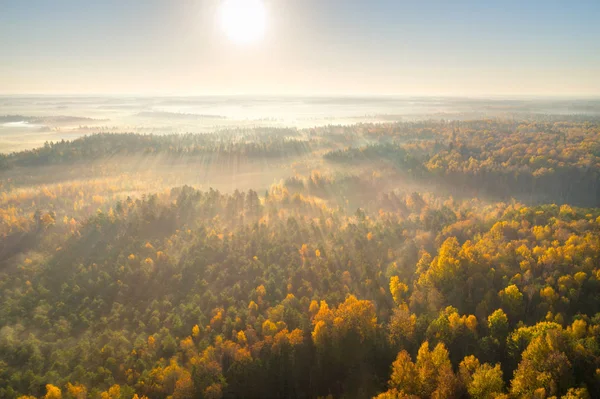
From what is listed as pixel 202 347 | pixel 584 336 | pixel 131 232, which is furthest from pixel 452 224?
pixel 131 232

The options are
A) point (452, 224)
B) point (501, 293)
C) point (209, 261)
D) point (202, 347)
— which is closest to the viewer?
point (202, 347)

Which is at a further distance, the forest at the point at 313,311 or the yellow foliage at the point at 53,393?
the yellow foliage at the point at 53,393

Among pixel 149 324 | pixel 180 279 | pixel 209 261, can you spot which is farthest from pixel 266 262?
pixel 149 324

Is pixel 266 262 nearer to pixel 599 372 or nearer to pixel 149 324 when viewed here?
pixel 149 324

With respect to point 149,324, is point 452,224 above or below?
above

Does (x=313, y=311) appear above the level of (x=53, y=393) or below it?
above

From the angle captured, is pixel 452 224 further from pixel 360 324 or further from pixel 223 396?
pixel 223 396

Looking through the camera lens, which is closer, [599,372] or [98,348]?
[599,372]

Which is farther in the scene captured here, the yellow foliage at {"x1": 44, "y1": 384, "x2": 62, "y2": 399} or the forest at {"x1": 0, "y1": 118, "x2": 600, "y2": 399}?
the yellow foliage at {"x1": 44, "y1": 384, "x2": 62, "y2": 399}

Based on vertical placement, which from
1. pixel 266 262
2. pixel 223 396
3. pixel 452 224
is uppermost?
pixel 452 224

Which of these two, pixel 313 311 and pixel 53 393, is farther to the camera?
pixel 313 311

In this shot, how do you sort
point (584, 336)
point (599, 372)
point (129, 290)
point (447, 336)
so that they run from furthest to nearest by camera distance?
point (129, 290)
point (447, 336)
point (584, 336)
point (599, 372)
